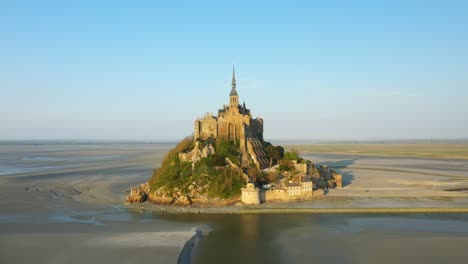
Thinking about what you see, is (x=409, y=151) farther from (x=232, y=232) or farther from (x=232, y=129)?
(x=232, y=232)

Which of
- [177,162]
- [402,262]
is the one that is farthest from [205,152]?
[402,262]

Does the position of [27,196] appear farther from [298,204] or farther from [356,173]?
[356,173]

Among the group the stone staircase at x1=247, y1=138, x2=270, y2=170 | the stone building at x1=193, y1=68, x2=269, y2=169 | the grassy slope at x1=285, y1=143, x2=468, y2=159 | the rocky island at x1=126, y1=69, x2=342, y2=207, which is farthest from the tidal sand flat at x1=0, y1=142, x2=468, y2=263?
the grassy slope at x1=285, y1=143, x2=468, y2=159

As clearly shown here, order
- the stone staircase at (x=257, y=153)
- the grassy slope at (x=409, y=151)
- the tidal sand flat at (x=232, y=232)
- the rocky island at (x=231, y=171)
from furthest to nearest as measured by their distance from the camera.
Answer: the grassy slope at (x=409, y=151) < the stone staircase at (x=257, y=153) < the rocky island at (x=231, y=171) < the tidal sand flat at (x=232, y=232)

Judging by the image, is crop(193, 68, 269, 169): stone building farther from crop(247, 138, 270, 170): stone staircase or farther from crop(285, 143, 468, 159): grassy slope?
crop(285, 143, 468, 159): grassy slope

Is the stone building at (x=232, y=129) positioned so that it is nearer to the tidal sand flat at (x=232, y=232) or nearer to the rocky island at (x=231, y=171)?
the rocky island at (x=231, y=171)

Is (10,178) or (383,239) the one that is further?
(10,178)

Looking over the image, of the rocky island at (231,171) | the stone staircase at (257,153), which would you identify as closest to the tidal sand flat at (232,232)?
the rocky island at (231,171)

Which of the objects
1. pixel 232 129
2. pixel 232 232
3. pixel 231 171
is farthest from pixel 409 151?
pixel 232 232
